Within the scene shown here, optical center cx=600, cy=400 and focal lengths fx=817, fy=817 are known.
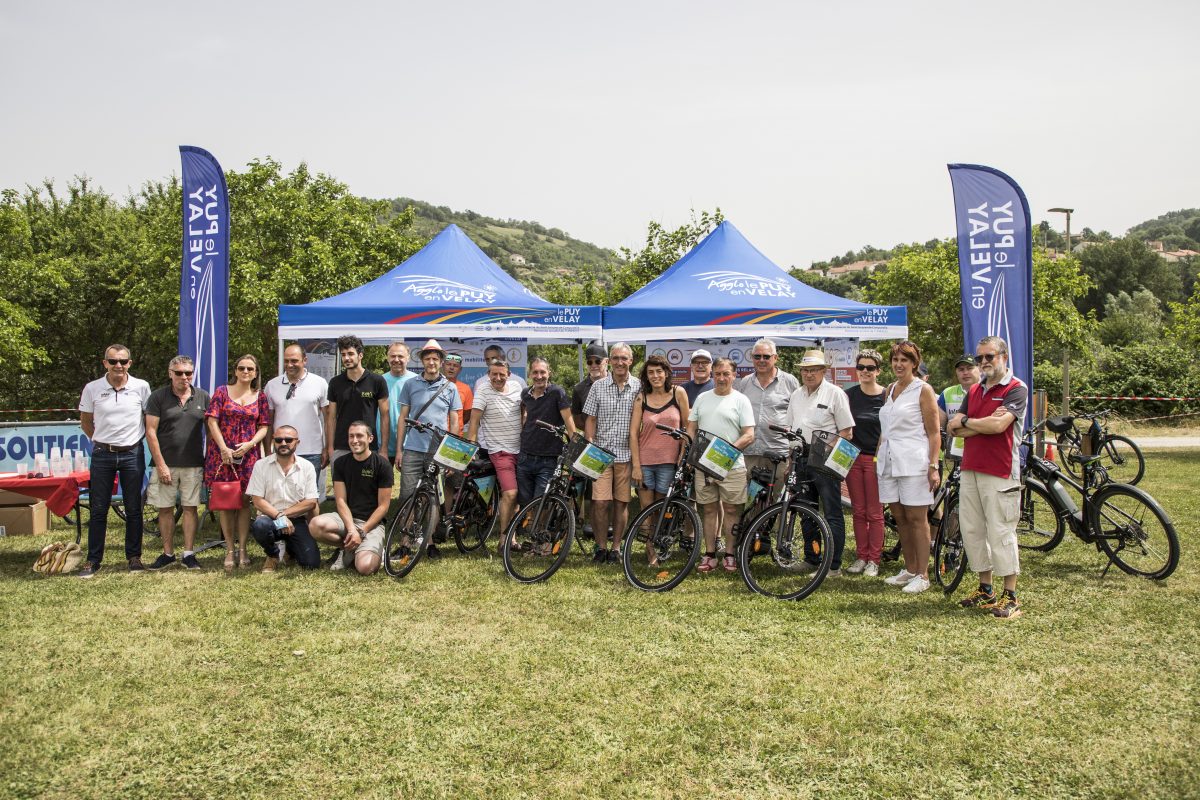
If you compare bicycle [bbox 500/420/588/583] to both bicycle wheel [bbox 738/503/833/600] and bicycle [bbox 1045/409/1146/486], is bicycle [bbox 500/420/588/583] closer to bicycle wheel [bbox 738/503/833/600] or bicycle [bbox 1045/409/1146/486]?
bicycle wheel [bbox 738/503/833/600]

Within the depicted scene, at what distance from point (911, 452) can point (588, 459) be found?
215 centimetres

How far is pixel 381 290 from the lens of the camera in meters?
8.84

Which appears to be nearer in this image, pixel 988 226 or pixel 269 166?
pixel 988 226

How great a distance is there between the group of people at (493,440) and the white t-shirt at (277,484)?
0.04 feet

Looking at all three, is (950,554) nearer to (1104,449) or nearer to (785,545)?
(785,545)

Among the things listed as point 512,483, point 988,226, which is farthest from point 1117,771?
point 988,226

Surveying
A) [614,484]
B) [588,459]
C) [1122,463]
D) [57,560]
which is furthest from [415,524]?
[1122,463]

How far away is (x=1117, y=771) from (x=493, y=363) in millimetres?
4605

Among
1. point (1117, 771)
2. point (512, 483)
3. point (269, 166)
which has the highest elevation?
point (269, 166)

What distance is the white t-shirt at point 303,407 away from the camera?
6375 mm

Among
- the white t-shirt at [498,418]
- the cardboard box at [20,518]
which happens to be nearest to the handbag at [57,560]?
the cardboard box at [20,518]

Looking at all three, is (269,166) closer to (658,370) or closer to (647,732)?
(658,370)

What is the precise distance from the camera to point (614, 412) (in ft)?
19.8

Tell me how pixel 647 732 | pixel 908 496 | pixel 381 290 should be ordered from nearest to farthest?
pixel 647 732, pixel 908 496, pixel 381 290
